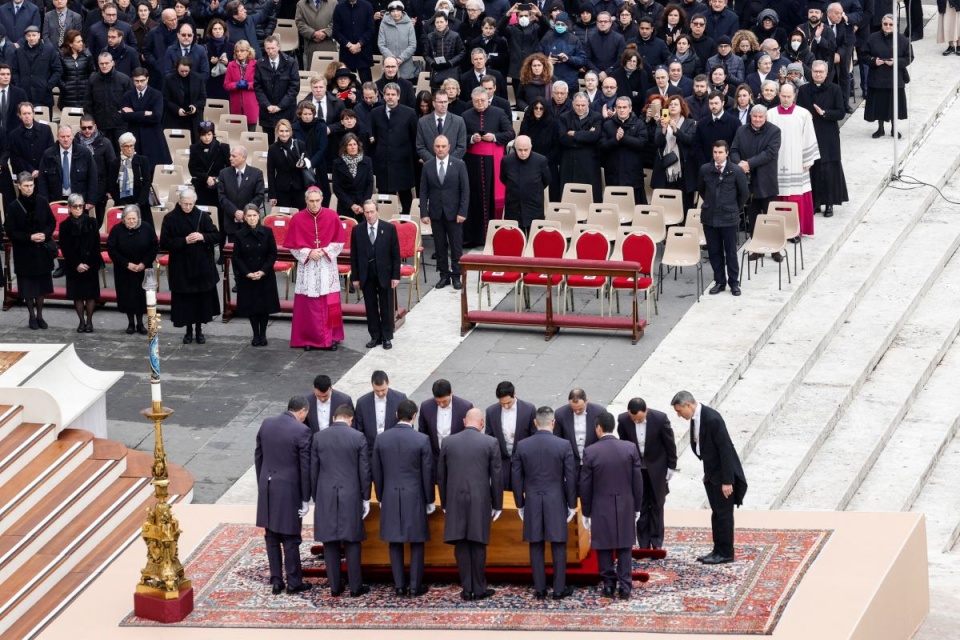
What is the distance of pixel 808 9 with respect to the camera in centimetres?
2547

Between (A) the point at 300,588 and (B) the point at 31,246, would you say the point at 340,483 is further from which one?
(B) the point at 31,246

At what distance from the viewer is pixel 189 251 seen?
68.4ft

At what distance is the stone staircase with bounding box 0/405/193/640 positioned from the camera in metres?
16.0

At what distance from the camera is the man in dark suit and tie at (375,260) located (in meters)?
20.4

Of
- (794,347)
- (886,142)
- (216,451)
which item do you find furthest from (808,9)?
(216,451)

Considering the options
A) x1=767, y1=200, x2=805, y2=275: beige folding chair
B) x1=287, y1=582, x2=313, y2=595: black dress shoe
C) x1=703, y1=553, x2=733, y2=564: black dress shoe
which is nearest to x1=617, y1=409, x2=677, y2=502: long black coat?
x1=703, y1=553, x2=733, y2=564: black dress shoe

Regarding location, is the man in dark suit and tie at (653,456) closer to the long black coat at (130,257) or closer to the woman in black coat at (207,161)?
the long black coat at (130,257)

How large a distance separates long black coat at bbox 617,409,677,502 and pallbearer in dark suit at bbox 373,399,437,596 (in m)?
1.52

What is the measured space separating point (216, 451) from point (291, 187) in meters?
4.96

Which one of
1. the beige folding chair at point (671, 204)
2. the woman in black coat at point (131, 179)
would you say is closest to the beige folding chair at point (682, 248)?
the beige folding chair at point (671, 204)

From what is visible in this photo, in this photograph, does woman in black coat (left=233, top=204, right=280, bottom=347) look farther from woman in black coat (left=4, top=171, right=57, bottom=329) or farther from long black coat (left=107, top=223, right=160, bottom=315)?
woman in black coat (left=4, top=171, right=57, bottom=329)

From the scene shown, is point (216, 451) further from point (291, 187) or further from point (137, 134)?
point (137, 134)

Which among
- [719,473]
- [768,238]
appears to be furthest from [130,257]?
[719,473]

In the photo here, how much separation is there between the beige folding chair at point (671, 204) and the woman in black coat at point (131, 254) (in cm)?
529
